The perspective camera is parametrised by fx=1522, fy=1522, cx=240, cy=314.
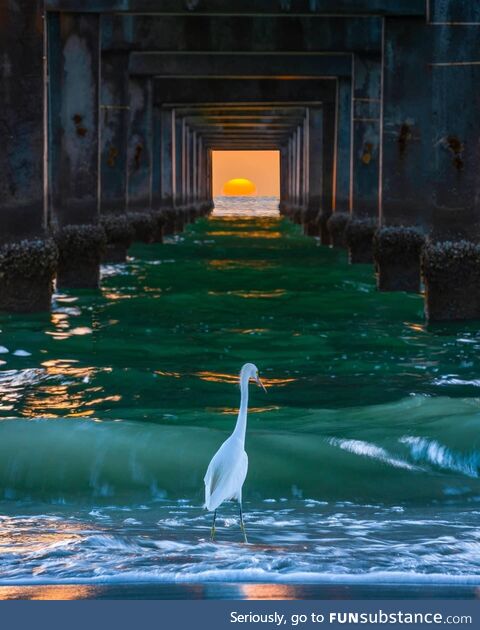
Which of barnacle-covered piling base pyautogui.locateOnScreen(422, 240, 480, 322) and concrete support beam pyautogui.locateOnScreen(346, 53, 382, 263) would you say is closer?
barnacle-covered piling base pyautogui.locateOnScreen(422, 240, 480, 322)

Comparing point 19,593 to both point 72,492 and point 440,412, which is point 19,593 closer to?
point 72,492

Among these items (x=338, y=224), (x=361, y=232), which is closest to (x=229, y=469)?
(x=361, y=232)

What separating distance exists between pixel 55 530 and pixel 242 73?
75.8ft

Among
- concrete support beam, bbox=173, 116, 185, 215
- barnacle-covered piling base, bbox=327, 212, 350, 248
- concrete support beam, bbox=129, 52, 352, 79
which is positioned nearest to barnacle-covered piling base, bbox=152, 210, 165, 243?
barnacle-covered piling base, bbox=327, 212, 350, 248

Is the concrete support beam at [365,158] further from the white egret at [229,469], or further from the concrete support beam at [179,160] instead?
the concrete support beam at [179,160]

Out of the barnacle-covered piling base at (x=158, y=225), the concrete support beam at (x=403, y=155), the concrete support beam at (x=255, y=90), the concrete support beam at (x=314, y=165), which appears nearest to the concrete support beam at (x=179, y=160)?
the concrete support beam at (x=314, y=165)

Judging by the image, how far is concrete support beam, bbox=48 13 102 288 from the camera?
827 inches

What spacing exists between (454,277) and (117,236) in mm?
12099

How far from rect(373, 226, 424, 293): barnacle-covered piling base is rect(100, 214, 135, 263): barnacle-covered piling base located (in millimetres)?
7648

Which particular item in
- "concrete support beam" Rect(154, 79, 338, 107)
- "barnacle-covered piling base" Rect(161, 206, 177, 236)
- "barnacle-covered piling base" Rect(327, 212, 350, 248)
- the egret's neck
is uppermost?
"concrete support beam" Rect(154, 79, 338, 107)

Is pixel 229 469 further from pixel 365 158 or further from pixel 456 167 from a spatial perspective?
pixel 365 158

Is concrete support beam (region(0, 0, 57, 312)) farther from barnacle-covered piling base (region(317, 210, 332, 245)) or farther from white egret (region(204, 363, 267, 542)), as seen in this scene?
barnacle-covered piling base (region(317, 210, 332, 245))

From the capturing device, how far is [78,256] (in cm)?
2112
